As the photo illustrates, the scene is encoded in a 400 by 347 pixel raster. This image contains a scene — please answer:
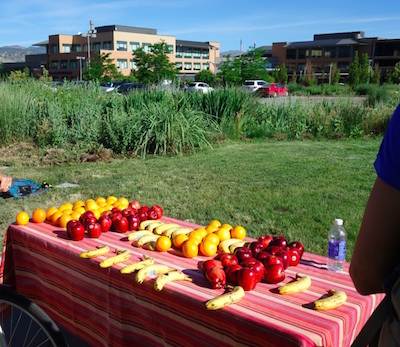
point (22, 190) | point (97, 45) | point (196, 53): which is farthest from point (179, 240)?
point (196, 53)

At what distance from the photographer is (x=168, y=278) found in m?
2.35

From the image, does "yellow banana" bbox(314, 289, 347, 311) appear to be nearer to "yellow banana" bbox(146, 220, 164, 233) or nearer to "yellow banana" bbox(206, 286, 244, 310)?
"yellow banana" bbox(206, 286, 244, 310)

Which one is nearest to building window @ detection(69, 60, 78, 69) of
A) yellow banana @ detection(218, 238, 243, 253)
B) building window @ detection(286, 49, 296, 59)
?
building window @ detection(286, 49, 296, 59)

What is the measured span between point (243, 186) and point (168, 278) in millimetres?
5396

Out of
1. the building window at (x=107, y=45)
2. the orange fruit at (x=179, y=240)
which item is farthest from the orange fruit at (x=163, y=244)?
the building window at (x=107, y=45)

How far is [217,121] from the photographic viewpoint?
13930 mm

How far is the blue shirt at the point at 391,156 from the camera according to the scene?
1129 mm

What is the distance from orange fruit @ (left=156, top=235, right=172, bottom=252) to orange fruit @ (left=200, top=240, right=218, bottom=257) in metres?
0.25

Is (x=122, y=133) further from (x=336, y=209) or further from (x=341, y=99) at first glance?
(x=341, y=99)

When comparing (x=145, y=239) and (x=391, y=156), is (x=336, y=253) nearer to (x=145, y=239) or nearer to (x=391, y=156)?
(x=145, y=239)

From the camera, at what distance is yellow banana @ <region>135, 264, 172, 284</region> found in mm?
2400

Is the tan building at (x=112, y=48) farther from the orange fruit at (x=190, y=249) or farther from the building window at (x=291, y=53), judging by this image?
the orange fruit at (x=190, y=249)

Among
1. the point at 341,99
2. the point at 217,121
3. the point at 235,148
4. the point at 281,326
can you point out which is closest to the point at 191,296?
the point at 281,326

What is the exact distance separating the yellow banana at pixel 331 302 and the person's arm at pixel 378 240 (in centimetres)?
62
